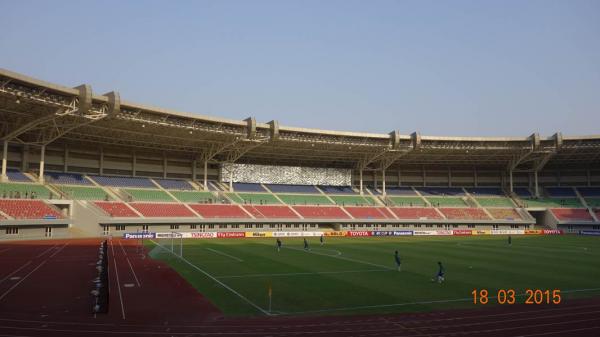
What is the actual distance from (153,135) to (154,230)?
13.6 meters

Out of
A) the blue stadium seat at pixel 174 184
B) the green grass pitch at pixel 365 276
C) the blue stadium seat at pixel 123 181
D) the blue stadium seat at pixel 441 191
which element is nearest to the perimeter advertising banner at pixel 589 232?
the blue stadium seat at pixel 441 191

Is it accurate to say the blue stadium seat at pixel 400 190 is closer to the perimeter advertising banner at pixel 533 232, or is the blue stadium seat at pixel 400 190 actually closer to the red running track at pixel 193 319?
the perimeter advertising banner at pixel 533 232

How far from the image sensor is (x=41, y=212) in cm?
5091

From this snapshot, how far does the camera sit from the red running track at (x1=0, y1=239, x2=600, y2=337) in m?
15.9

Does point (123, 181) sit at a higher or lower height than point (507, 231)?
higher

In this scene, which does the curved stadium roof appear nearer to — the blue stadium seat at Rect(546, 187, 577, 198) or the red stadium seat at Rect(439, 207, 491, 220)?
the blue stadium seat at Rect(546, 187, 577, 198)

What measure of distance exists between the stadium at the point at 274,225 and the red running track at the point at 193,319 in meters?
0.14

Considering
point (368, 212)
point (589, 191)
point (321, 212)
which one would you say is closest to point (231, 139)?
point (321, 212)

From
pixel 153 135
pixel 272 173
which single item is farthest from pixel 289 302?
pixel 272 173

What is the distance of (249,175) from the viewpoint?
269 ft

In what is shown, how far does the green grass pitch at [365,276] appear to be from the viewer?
20.5m

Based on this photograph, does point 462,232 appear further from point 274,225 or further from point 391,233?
point 274,225

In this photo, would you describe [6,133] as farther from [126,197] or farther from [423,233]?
[423,233]

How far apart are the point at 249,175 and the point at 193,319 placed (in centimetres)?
6486
